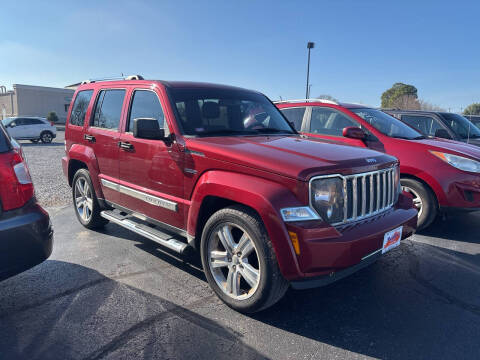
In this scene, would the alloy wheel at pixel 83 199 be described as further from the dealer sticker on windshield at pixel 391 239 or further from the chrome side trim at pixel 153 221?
the dealer sticker on windshield at pixel 391 239

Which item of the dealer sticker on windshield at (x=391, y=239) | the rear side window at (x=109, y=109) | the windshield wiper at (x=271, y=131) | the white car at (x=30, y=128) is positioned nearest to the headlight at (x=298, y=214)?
the dealer sticker on windshield at (x=391, y=239)

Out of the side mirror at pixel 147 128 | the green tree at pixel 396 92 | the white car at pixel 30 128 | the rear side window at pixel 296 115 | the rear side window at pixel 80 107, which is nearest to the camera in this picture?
the side mirror at pixel 147 128

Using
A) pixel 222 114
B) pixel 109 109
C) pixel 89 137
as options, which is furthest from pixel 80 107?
pixel 222 114

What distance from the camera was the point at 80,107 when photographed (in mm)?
5273

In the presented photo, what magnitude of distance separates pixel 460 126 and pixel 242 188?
776 cm

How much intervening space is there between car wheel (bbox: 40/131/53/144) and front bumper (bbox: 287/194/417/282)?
22.6 metres

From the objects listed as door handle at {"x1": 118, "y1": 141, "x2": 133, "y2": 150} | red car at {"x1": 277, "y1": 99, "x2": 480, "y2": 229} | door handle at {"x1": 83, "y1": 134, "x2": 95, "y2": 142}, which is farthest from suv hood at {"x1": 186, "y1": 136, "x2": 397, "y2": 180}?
door handle at {"x1": 83, "y1": 134, "x2": 95, "y2": 142}

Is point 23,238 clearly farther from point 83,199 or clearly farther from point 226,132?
point 83,199

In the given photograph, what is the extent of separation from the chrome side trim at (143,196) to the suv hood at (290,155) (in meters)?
0.64

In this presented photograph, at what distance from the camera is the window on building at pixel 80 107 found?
509 cm

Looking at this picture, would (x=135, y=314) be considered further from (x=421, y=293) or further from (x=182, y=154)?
(x=421, y=293)

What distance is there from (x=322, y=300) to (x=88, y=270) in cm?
245

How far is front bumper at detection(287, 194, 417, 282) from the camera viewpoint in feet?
8.21

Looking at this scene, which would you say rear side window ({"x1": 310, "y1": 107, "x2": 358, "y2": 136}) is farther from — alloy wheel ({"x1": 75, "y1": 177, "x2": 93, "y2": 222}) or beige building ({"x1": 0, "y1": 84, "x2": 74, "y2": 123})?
beige building ({"x1": 0, "y1": 84, "x2": 74, "y2": 123})
